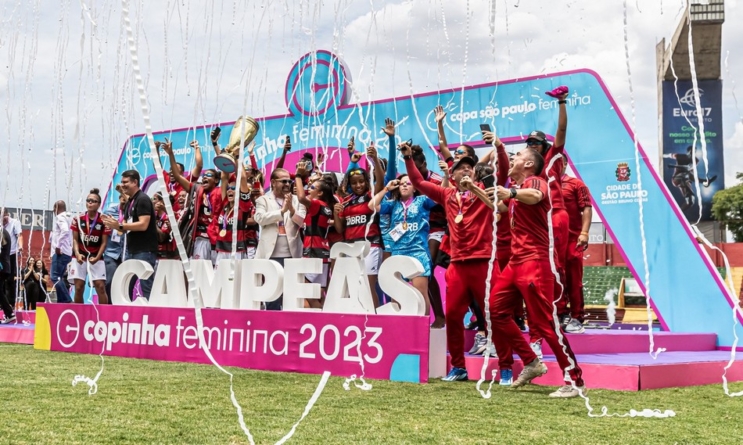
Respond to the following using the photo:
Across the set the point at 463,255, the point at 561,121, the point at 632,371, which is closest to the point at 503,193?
the point at 463,255

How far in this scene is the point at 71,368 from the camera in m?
6.18

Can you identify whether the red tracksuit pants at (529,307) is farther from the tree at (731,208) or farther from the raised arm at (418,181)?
the tree at (731,208)

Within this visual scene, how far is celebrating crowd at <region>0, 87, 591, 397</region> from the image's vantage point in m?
5.01

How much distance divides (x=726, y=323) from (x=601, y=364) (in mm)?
3166

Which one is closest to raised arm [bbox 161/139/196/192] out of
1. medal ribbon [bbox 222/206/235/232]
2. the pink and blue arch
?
medal ribbon [bbox 222/206/235/232]

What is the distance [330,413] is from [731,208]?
2061 inches

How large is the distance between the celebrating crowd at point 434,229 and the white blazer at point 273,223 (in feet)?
0.03

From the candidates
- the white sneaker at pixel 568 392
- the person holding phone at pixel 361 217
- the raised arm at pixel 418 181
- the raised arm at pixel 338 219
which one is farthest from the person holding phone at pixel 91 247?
the white sneaker at pixel 568 392

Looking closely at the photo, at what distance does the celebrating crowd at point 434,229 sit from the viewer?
5.01 m

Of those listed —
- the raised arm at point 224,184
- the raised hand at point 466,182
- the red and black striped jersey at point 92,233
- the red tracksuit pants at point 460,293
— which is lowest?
the red tracksuit pants at point 460,293

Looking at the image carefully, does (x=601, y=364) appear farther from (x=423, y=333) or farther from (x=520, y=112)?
(x=520, y=112)

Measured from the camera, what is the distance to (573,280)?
22.9ft

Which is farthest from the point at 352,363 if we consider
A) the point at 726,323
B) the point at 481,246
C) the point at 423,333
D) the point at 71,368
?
the point at 726,323

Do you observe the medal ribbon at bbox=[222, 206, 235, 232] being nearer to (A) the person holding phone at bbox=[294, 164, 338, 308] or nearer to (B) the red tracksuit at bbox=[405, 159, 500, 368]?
(A) the person holding phone at bbox=[294, 164, 338, 308]
